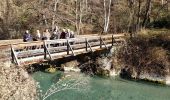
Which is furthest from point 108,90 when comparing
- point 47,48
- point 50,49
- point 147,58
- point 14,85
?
point 14,85

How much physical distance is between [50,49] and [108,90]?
4879 mm

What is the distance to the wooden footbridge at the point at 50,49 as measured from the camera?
15.9 metres

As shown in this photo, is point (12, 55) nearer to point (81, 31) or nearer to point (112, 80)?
point (112, 80)

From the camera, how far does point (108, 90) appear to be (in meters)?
22.1

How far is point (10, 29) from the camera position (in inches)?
1433

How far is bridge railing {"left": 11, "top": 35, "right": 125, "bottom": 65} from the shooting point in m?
16.0

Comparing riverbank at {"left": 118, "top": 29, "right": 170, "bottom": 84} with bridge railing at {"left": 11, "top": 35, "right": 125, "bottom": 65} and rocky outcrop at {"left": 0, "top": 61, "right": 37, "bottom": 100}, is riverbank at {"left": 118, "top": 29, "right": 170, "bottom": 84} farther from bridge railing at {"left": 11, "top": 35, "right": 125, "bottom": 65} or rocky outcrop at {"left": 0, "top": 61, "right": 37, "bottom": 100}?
rocky outcrop at {"left": 0, "top": 61, "right": 37, "bottom": 100}

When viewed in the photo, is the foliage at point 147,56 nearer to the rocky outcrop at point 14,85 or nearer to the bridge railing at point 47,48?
the bridge railing at point 47,48

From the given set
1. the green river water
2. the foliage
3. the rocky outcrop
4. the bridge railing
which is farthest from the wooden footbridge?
the rocky outcrop

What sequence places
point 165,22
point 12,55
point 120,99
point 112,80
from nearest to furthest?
1. point 12,55
2. point 120,99
3. point 112,80
4. point 165,22

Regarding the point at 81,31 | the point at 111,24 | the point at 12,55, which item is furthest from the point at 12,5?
the point at 12,55

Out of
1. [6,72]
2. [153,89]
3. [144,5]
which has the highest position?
[144,5]

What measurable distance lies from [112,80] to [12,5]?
16051 millimetres

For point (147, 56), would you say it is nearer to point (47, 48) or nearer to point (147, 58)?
point (147, 58)
